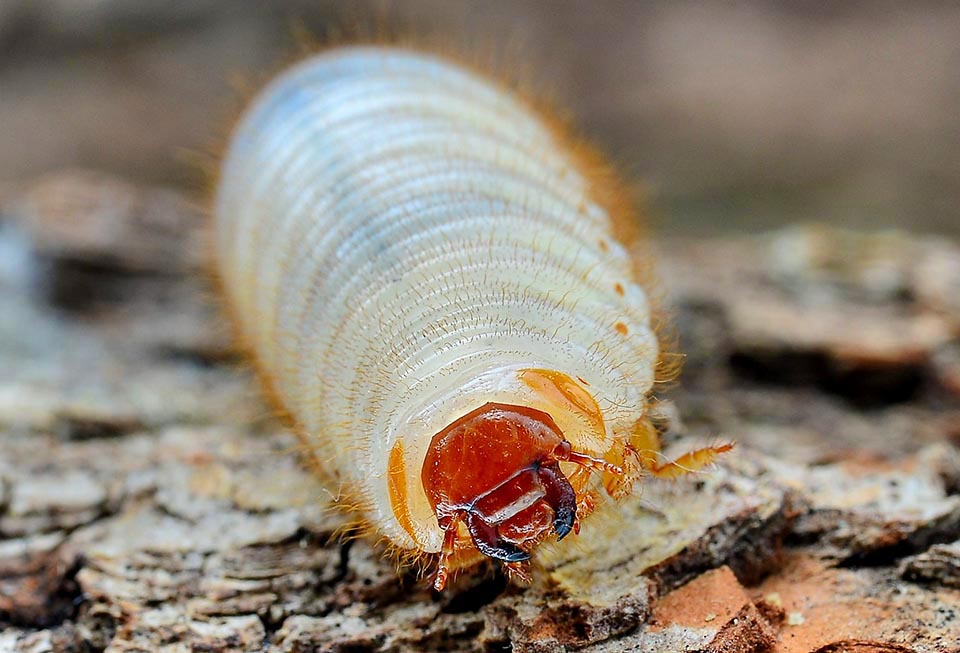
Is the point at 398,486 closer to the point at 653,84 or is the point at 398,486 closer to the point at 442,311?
the point at 442,311

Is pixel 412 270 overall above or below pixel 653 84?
below

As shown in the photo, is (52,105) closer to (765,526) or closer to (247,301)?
(247,301)

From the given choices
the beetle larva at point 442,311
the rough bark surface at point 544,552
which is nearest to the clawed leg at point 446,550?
the beetle larva at point 442,311

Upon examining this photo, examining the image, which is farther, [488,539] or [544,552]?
[544,552]

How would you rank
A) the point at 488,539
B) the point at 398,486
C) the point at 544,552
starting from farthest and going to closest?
the point at 544,552 < the point at 398,486 < the point at 488,539

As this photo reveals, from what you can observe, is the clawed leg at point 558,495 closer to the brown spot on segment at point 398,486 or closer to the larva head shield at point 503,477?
the larva head shield at point 503,477

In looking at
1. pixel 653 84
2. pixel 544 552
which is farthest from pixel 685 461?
pixel 653 84
